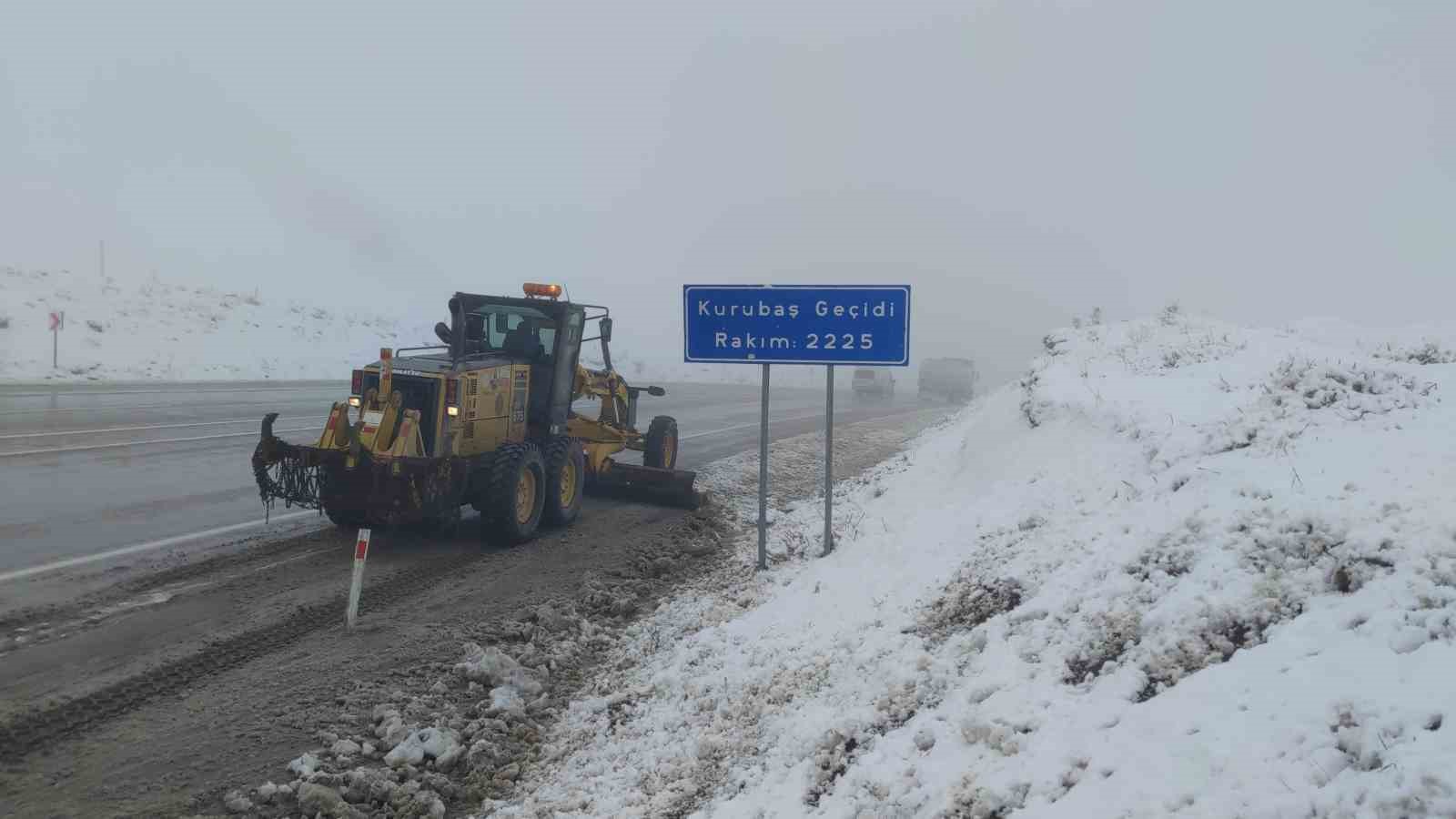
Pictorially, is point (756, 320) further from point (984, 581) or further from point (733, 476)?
point (733, 476)

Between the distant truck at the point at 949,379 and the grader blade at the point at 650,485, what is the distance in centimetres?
3052

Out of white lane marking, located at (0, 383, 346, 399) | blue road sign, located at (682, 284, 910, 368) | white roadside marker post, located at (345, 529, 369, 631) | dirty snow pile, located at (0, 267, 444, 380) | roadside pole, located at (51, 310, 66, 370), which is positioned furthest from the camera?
dirty snow pile, located at (0, 267, 444, 380)

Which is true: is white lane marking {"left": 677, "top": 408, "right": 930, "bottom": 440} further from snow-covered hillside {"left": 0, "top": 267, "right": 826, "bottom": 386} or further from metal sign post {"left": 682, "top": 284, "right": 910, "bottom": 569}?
metal sign post {"left": 682, "top": 284, "right": 910, "bottom": 569}

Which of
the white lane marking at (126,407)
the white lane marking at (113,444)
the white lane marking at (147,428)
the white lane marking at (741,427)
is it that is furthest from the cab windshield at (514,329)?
the white lane marking at (126,407)

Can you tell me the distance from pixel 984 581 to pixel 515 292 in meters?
71.2

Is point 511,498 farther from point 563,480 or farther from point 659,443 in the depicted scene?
point 659,443

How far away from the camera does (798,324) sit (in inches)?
328

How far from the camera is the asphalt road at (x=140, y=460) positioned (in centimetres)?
827

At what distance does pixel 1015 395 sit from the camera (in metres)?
13.0

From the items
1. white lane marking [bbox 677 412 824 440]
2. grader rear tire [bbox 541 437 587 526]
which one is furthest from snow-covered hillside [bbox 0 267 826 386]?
grader rear tire [bbox 541 437 587 526]

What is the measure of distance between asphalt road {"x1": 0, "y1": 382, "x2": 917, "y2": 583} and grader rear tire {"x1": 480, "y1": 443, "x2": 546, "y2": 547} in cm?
236

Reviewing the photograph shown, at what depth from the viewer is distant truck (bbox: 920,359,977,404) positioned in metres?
41.0

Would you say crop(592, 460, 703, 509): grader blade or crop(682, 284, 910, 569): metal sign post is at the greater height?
crop(682, 284, 910, 569): metal sign post

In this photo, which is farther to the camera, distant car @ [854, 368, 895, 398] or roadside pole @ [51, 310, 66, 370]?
distant car @ [854, 368, 895, 398]
